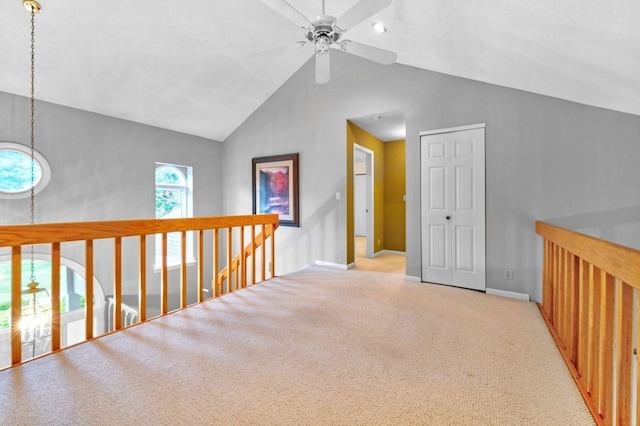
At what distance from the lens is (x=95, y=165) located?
4332 mm

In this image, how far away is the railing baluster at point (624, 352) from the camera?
1252 mm

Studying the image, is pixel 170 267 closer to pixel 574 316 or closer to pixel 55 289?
pixel 55 289

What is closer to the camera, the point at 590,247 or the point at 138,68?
the point at 590,247

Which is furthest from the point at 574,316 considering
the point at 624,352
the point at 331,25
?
the point at 331,25

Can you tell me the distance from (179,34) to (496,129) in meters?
3.97

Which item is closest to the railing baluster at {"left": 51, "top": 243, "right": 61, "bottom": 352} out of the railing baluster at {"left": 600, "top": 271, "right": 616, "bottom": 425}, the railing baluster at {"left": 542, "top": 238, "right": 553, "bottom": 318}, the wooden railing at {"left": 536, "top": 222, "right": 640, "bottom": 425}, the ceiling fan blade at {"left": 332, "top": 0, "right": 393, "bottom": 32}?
the ceiling fan blade at {"left": 332, "top": 0, "right": 393, "bottom": 32}

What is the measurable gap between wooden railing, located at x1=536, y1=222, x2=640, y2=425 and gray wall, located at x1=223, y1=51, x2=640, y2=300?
2.91 feet

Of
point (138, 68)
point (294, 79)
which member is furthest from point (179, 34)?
point (294, 79)

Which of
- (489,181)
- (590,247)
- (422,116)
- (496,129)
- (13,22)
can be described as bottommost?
(590,247)

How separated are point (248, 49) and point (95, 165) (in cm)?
282

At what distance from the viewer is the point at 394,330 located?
2.35m

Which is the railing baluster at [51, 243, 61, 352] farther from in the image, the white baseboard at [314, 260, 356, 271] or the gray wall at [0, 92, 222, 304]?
the white baseboard at [314, 260, 356, 271]

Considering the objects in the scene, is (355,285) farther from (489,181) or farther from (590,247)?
(590,247)

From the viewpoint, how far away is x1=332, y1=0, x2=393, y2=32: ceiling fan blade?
6.34 ft
